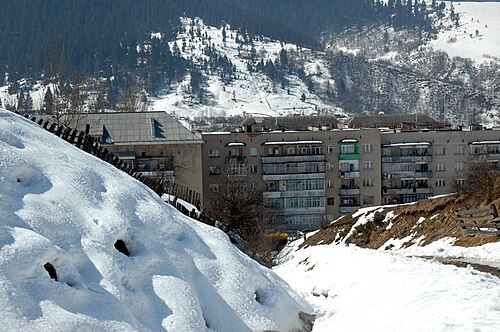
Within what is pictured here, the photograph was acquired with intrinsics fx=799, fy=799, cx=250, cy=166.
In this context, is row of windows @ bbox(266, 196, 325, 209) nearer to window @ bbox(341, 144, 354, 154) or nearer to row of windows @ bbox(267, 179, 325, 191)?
row of windows @ bbox(267, 179, 325, 191)

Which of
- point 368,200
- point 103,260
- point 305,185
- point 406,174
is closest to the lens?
point 103,260

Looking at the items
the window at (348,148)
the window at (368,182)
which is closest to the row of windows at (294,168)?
the window at (348,148)

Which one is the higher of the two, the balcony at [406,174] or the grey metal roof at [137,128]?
the grey metal roof at [137,128]

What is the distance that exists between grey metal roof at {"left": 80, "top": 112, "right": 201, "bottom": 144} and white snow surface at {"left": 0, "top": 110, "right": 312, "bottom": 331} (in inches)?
2268

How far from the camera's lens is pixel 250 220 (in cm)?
3662

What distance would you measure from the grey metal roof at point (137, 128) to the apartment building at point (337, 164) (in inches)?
396

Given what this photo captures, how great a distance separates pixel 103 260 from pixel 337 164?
250ft

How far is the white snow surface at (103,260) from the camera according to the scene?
289 inches

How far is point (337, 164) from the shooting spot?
83562 millimetres

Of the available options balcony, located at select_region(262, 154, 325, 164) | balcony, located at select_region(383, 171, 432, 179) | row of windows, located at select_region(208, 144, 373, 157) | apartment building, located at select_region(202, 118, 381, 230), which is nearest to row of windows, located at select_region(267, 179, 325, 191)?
apartment building, located at select_region(202, 118, 381, 230)

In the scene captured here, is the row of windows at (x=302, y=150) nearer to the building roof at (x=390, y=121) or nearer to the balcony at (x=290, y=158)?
the balcony at (x=290, y=158)

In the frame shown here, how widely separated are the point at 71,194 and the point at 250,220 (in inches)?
1099

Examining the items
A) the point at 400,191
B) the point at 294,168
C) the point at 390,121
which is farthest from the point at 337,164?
the point at 390,121

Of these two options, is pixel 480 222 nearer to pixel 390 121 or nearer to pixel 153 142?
pixel 153 142
